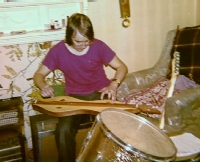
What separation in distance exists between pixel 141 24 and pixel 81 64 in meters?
0.87

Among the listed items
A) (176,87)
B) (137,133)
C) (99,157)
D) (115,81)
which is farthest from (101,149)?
(176,87)

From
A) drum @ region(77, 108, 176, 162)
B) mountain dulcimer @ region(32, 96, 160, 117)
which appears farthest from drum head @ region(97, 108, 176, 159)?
mountain dulcimer @ region(32, 96, 160, 117)

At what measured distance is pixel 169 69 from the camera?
283cm

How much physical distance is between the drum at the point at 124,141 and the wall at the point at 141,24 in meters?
1.27

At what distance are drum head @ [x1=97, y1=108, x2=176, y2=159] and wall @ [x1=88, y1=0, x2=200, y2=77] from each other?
127cm

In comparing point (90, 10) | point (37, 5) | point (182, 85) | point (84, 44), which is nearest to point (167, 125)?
point (182, 85)

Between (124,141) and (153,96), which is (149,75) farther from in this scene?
(124,141)

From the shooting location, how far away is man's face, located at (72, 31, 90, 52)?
2122 millimetres

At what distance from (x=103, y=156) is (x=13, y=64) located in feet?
4.48

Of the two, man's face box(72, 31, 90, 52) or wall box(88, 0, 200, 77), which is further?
wall box(88, 0, 200, 77)

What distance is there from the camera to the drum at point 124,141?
1.36m

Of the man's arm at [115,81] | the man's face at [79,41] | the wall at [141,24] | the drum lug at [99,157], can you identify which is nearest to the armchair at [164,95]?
the wall at [141,24]

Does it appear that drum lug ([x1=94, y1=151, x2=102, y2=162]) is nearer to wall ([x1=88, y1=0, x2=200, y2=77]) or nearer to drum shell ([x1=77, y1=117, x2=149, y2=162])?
drum shell ([x1=77, y1=117, x2=149, y2=162])

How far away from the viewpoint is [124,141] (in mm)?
1367
